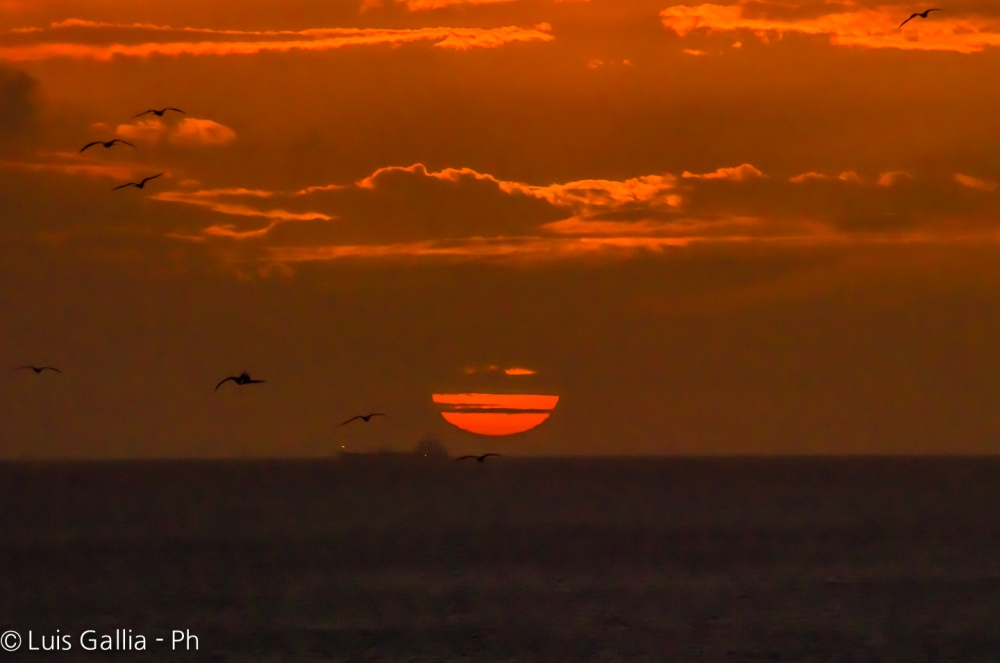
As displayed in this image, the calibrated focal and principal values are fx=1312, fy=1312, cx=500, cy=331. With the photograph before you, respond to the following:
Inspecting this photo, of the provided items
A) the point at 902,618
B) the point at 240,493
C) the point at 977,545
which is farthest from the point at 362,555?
the point at 240,493

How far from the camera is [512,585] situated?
63.9 m

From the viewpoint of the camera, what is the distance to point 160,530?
105188 millimetres

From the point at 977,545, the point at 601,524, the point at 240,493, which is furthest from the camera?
the point at 240,493

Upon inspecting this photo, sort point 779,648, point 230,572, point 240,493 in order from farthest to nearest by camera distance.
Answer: point 240,493, point 230,572, point 779,648

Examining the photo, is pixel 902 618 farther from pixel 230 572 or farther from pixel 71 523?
pixel 71 523

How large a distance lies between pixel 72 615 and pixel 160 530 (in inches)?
2013

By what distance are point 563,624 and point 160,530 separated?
202 feet

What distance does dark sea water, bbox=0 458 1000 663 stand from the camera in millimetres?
47406

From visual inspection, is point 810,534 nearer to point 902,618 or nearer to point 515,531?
point 515,531

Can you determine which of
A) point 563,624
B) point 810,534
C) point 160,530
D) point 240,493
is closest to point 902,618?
point 563,624

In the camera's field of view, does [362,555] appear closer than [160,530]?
Yes

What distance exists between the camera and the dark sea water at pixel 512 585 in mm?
47406

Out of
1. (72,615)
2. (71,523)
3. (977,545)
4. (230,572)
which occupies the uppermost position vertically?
(72,615)

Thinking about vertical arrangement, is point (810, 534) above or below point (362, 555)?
below
